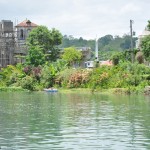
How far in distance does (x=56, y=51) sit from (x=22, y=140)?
81.5 m

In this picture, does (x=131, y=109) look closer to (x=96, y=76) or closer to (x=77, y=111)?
(x=77, y=111)

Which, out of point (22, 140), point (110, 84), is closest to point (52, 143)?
point (22, 140)

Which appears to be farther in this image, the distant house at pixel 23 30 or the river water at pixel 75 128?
the distant house at pixel 23 30

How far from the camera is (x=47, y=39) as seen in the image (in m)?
102

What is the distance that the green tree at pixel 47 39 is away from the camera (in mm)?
101750

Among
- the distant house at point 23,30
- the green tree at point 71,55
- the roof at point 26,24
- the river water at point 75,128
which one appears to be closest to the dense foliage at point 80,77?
the green tree at point 71,55

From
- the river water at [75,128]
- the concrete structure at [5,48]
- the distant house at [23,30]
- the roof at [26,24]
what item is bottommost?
the river water at [75,128]

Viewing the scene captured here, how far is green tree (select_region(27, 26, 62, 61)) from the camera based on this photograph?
334 feet

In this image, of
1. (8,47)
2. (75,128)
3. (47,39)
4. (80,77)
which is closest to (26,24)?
(47,39)

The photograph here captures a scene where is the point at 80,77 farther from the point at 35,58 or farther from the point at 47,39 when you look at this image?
the point at 47,39

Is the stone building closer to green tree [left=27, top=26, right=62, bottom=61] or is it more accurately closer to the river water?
green tree [left=27, top=26, right=62, bottom=61]

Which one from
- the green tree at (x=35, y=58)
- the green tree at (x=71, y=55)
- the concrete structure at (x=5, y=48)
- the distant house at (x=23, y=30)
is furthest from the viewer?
the distant house at (x=23, y=30)

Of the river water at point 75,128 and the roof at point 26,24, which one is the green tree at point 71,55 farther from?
the river water at point 75,128

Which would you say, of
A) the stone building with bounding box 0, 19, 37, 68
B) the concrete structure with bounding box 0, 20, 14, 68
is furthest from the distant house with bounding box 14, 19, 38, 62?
the concrete structure with bounding box 0, 20, 14, 68
